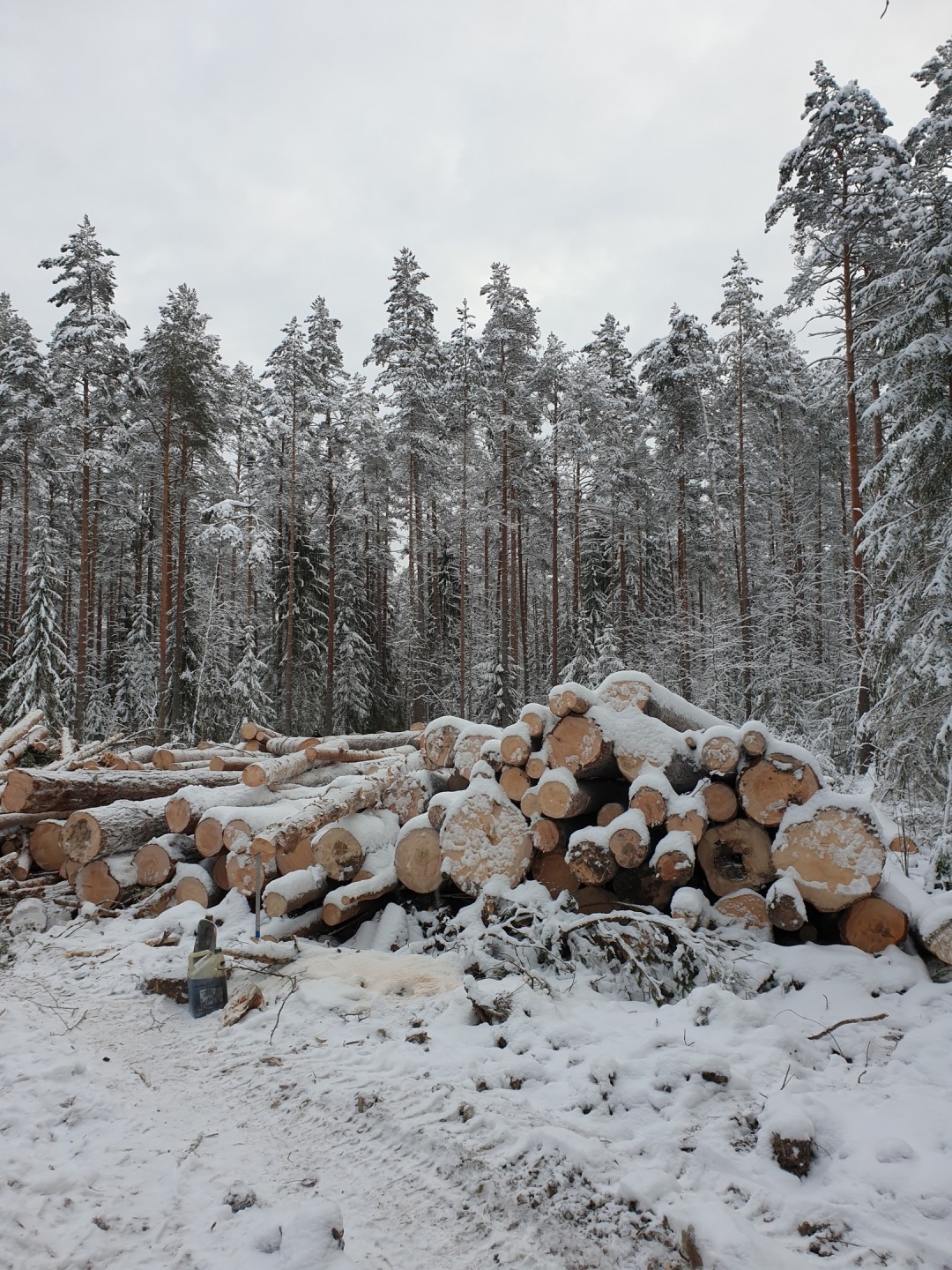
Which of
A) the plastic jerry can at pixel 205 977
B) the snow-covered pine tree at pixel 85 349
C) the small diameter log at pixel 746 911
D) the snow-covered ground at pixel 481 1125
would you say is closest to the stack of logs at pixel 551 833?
the small diameter log at pixel 746 911

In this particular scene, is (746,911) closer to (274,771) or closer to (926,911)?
(926,911)

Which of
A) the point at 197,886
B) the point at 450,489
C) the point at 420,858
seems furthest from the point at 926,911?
the point at 450,489

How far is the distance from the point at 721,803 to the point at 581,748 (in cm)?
117

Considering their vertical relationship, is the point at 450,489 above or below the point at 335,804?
above

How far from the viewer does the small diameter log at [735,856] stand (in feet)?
16.5

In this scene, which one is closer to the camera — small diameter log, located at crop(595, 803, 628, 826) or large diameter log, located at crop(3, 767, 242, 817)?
small diameter log, located at crop(595, 803, 628, 826)

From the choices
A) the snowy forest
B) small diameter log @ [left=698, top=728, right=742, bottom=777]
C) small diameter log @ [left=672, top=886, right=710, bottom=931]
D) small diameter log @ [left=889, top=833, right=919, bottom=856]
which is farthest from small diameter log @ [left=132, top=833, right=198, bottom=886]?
the snowy forest

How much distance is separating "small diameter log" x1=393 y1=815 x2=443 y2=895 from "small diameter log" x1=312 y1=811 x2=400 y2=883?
0.38m

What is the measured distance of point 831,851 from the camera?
183 inches

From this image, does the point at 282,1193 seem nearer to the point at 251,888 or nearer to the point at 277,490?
the point at 251,888

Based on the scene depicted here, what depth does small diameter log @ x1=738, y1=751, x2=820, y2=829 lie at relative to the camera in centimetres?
490

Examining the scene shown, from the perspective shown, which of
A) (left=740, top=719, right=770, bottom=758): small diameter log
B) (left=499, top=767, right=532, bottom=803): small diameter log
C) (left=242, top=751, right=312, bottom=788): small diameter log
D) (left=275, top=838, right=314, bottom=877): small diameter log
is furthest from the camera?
(left=242, top=751, right=312, bottom=788): small diameter log

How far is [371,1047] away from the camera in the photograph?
13.0ft

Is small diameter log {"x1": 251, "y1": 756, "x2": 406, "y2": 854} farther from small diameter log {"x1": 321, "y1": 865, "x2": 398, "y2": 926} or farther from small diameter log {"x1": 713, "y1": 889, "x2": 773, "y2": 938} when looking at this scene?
small diameter log {"x1": 713, "y1": 889, "x2": 773, "y2": 938}
